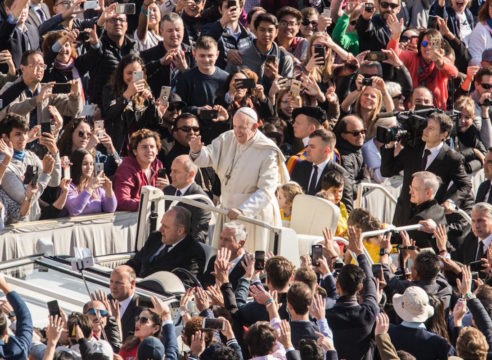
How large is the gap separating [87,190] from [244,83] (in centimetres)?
225

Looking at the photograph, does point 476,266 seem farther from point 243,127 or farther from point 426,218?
point 243,127

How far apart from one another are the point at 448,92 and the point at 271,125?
3430 mm

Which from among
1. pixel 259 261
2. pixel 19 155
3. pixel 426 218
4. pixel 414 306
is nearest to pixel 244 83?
pixel 426 218

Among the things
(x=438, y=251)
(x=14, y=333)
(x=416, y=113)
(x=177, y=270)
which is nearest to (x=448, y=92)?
(x=416, y=113)

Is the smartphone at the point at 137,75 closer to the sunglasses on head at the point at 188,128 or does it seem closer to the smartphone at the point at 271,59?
the sunglasses on head at the point at 188,128

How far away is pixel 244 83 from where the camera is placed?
1570cm

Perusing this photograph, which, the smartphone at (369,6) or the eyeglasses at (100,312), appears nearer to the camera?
the eyeglasses at (100,312)

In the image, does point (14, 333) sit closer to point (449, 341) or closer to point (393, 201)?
point (449, 341)

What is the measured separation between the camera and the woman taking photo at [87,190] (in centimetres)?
1424

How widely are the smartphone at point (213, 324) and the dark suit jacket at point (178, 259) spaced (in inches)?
102

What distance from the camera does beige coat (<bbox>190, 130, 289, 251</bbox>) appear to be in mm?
13609

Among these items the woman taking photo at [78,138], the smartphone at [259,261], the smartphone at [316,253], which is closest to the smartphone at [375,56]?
the woman taking photo at [78,138]

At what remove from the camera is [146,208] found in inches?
545

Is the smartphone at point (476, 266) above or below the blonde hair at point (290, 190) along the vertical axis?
below
